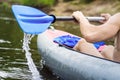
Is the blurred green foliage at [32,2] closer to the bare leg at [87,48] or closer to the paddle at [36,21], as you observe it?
the paddle at [36,21]

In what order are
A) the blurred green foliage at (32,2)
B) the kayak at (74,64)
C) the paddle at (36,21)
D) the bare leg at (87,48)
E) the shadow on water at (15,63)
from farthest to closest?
1. the blurred green foliage at (32,2)
2. the shadow on water at (15,63)
3. the paddle at (36,21)
4. the bare leg at (87,48)
5. the kayak at (74,64)

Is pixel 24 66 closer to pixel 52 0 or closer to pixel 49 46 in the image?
pixel 49 46

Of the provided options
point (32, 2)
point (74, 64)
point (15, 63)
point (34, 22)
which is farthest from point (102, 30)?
point (32, 2)

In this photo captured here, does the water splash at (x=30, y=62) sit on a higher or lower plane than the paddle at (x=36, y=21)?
lower

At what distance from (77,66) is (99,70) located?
587 mm

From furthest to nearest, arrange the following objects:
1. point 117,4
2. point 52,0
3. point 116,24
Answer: point 52,0 < point 117,4 < point 116,24

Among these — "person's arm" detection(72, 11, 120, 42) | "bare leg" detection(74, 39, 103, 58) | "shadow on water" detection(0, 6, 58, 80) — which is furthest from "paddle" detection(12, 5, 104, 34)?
"shadow on water" detection(0, 6, 58, 80)

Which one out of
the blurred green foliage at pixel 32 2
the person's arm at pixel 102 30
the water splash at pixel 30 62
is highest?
the person's arm at pixel 102 30

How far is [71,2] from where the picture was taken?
1091 inches

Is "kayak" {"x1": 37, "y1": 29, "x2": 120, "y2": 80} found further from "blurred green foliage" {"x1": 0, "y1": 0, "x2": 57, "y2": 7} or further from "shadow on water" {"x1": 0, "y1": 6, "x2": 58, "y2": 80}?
"blurred green foliage" {"x1": 0, "y1": 0, "x2": 57, "y2": 7}

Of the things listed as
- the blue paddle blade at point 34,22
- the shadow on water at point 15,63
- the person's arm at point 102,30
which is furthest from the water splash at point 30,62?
the person's arm at point 102,30

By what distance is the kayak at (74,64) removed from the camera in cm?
544

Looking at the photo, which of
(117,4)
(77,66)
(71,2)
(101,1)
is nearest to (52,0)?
(71,2)

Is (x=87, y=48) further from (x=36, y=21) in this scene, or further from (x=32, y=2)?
(x=32, y=2)
